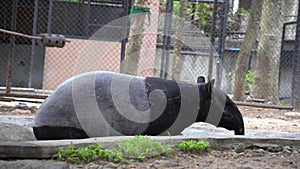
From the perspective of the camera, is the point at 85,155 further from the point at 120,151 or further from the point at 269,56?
the point at 269,56

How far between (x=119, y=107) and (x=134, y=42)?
4.78 m

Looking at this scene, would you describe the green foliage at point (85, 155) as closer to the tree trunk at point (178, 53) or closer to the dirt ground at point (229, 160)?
the dirt ground at point (229, 160)

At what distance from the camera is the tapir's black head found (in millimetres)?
5062

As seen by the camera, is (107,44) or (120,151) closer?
(120,151)

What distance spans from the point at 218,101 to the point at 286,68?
9.90m

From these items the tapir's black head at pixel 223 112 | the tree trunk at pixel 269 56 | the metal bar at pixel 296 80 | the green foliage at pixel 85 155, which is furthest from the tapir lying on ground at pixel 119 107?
the tree trunk at pixel 269 56

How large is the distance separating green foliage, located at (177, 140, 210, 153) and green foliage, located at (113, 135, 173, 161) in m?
0.13

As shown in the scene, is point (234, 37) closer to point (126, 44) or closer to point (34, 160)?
point (126, 44)

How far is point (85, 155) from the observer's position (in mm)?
3180

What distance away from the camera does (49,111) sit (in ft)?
14.0

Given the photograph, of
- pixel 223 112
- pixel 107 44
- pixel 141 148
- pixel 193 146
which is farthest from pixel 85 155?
pixel 107 44

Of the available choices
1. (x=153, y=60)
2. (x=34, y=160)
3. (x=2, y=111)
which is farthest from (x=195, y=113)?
(x=153, y=60)

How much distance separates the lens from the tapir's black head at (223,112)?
506 cm

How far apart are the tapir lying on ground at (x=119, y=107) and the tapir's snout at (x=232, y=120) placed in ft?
0.58
